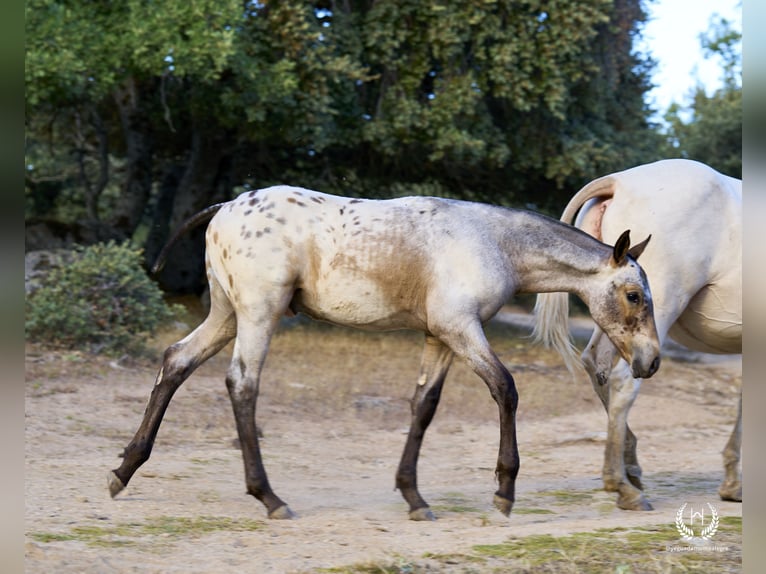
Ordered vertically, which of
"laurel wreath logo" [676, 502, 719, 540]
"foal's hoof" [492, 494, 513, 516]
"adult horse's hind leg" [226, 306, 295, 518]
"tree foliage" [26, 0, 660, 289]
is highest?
"tree foliage" [26, 0, 660, 289]

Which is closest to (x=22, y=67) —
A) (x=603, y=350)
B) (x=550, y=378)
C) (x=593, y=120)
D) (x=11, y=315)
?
(x=11, y=315)

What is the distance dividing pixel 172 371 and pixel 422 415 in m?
1.39

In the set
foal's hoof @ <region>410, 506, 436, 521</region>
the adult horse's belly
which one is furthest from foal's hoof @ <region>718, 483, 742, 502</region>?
foal's hoof @ <region>410, 506, 436, 521</region>

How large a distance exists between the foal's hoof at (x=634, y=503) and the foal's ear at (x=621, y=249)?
1.44 metres

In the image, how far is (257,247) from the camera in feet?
15.5

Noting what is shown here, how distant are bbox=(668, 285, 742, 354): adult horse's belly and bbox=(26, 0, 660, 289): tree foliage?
6.12 m

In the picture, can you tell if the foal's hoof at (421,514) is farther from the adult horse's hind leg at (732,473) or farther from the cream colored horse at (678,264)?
the adult horse's hind leg at (732,473)

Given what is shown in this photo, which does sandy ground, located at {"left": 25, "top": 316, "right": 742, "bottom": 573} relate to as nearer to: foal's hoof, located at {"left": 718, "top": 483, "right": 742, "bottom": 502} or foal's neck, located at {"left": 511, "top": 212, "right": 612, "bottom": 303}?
foal's hoof, located at {"left": 718, "top": 483, "right": 742, "bottom": 502}

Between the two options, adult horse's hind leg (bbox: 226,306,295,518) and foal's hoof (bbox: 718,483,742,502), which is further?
foal's hoof (bbox: 718,483,742,502)

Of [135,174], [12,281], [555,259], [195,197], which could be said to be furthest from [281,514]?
[135,174]

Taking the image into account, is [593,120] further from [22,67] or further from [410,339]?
[22,67]

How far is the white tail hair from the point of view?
6031mm

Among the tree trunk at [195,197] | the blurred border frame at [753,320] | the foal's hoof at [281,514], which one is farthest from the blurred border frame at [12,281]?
the tree trunk at [195,197]

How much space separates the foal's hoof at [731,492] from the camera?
5539 mm
